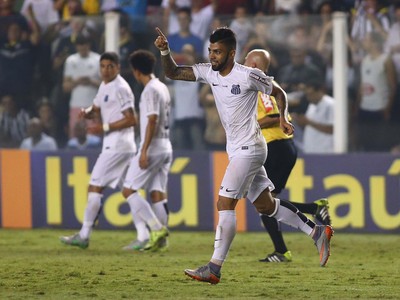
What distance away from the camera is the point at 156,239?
43.0 ft

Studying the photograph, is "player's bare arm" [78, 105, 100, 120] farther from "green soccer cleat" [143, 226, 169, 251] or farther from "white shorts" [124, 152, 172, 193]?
"green soccer cleat" [143, 226, 169, 251]

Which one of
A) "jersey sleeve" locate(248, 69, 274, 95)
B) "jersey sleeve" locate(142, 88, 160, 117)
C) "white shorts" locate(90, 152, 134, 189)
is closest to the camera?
"jersey sleeve" locate(248, 69, 274, 95)

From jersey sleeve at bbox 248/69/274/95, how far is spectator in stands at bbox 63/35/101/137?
281 inches

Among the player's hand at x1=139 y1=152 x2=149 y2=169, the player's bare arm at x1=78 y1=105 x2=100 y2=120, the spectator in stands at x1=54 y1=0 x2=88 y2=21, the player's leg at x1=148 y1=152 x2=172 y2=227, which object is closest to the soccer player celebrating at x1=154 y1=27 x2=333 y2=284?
the player's hand at x1=139 y1=152 x2=149 y2=169

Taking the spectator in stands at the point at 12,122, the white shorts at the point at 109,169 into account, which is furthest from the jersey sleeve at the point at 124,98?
the spectator in stands at the point at 12,122

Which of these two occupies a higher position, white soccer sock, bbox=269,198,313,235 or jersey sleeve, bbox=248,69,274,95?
jersey sleeve, bbox=248,69,274,95

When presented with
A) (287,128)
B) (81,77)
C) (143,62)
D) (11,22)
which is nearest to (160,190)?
(143,62)

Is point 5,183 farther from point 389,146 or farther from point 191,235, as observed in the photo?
point 389,146

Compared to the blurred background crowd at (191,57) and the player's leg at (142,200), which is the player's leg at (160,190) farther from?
the blurred background crowd at (191,57)

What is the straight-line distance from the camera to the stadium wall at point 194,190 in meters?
15.4

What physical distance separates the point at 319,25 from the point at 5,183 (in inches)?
203

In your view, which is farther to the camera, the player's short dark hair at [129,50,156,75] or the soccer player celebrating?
the player's short dark hair at [129,50,156,75]

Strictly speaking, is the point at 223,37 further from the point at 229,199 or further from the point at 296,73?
the point at 296,73

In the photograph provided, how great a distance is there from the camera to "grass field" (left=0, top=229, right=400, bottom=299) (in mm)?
9219
